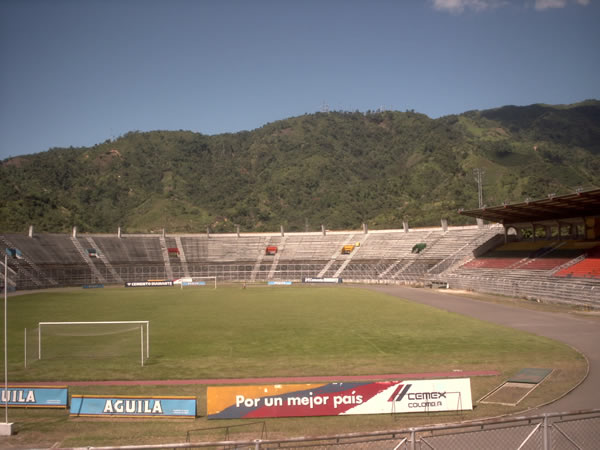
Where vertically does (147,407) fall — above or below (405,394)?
below

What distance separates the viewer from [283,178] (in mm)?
156250

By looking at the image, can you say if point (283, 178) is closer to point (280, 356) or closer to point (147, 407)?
point (280, 356)

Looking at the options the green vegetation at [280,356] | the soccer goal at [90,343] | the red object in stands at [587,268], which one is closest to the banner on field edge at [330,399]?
the green vegetation at [280,356]

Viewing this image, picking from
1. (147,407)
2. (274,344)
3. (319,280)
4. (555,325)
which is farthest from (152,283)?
(147,407)

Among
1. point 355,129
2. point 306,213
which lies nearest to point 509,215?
point 306,213

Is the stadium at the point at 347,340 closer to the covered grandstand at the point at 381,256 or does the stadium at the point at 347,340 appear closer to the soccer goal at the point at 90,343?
the soccer goal at the point at 90,343

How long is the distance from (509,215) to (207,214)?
95.6 metres

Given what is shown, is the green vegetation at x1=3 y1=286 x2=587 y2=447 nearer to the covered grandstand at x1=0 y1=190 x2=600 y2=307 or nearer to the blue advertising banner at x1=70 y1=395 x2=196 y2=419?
the blue advertising banner at x1=70 y1=395 x2=196 y2=419

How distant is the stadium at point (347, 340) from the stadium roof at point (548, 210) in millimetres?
244

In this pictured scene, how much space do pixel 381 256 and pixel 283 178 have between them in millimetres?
87826

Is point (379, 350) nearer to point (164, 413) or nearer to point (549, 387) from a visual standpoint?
point (549, 387)

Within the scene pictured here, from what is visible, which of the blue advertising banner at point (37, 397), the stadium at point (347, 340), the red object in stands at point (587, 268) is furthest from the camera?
the red object in stands at point (587, 268)

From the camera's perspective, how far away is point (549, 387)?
15.3 meters

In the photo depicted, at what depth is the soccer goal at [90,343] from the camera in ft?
68.7
